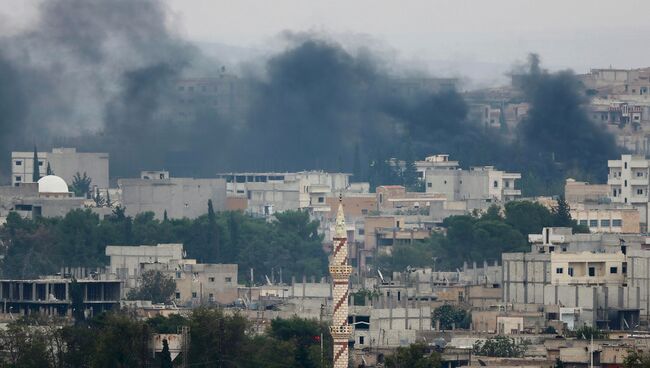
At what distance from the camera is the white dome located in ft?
412

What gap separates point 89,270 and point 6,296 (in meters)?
14.1

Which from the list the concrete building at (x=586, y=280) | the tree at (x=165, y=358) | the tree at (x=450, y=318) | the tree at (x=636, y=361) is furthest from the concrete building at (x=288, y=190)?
the tree at (x=636, y=361)

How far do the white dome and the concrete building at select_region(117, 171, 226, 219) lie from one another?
107 inches

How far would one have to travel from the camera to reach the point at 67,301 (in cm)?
8844

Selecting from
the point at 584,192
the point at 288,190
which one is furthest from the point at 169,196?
the point at 584,192

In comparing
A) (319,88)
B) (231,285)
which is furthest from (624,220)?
(319,88)

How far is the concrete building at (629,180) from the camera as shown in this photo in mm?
118750

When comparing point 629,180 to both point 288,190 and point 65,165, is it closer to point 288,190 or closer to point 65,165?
point 288,190

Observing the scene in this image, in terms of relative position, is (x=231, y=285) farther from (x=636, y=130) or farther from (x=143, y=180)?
(x=636, y=130)

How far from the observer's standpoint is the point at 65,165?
461 ft

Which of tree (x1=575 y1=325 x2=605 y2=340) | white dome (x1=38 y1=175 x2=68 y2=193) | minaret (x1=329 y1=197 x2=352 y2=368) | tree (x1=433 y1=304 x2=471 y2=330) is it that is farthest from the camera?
white dome (x1=38 y1=175 x2=68 y2=193)

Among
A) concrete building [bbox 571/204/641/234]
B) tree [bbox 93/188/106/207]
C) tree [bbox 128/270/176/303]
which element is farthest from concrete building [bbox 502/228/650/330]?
tree [bbox 93/188/106/207]

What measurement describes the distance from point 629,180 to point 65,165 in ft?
93.5

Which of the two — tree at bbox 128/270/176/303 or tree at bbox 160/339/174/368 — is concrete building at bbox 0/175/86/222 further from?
tree at bbox 160/339/174/368
